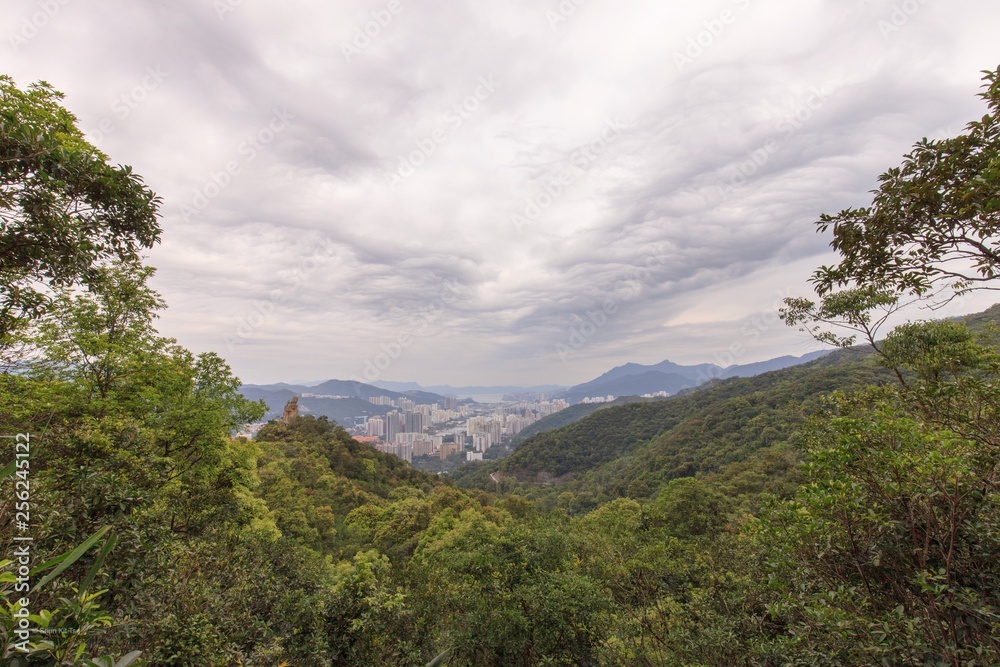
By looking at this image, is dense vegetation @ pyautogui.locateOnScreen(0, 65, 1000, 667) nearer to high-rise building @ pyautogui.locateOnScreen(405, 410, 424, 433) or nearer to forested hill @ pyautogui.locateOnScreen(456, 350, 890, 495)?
forested hill @ pyautogui.locateOnScreen(456, 350, 890, 495)

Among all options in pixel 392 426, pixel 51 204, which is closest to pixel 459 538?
pixel 51 204

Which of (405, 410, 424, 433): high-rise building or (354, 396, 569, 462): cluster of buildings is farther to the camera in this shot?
(405, 410, 424, 433): high-rise building

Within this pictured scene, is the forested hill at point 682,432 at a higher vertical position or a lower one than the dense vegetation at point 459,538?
lower

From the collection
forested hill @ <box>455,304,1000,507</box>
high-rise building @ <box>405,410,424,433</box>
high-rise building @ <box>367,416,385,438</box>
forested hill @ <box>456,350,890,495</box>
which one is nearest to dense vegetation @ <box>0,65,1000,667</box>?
forested hill @ <box>455,304,1000,507</box>

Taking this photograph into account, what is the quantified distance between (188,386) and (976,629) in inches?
515

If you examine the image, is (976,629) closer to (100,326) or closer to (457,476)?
(100,326)

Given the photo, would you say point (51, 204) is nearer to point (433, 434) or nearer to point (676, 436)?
point (676, 436)

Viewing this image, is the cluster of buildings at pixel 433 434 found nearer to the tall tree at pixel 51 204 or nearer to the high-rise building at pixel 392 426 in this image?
the high-rise building at pixel 392 426

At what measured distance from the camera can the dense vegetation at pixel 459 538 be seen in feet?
9.35

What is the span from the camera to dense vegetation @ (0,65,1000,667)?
2850 mm

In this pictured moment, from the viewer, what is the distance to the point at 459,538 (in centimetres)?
1106

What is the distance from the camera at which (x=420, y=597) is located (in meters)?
8.56

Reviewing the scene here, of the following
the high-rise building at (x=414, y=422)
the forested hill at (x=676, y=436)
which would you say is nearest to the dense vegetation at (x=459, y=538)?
the forested hill at (x=676, y=436)

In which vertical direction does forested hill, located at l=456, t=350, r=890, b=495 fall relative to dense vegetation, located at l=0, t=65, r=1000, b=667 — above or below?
below
